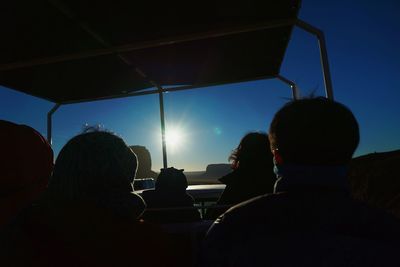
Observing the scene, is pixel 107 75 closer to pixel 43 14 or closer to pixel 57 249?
pixel 43 14

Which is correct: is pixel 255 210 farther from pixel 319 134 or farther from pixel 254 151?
pixel 254 151

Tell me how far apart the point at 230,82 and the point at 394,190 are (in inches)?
791

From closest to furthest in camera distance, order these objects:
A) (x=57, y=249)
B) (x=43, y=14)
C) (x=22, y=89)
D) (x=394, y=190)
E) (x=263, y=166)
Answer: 1. (x=57, y=249)
2. (x=263, y=166)
3. (x=43, y=14)
4. (x=22, y=89)
5. (x=394, y=190)

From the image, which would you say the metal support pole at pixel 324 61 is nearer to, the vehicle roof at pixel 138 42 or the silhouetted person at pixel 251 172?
the vehicle roof at pixel 138 42

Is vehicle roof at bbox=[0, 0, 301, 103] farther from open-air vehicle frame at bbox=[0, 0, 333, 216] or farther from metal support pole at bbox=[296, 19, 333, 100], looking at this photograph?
metal support pole at bbox=[296, 19, 333, 100]

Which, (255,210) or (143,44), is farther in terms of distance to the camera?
(143,44)

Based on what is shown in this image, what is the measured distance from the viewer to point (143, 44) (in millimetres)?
3432

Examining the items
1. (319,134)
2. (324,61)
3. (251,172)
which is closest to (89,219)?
(319,134)

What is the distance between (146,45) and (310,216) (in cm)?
288

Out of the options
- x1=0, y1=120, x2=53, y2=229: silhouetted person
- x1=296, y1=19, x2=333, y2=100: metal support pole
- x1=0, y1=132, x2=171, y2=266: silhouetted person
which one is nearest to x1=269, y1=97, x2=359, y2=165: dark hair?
x1=0, y1=132, x2=171, y2=266: silhouetted person

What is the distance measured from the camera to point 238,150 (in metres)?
2.70

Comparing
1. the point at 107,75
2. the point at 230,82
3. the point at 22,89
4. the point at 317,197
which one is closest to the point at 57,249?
the point at 317,197

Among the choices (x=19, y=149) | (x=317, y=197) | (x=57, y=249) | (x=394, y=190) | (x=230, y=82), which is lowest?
(x=394, y=190)

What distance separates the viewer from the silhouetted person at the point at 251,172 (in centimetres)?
258
